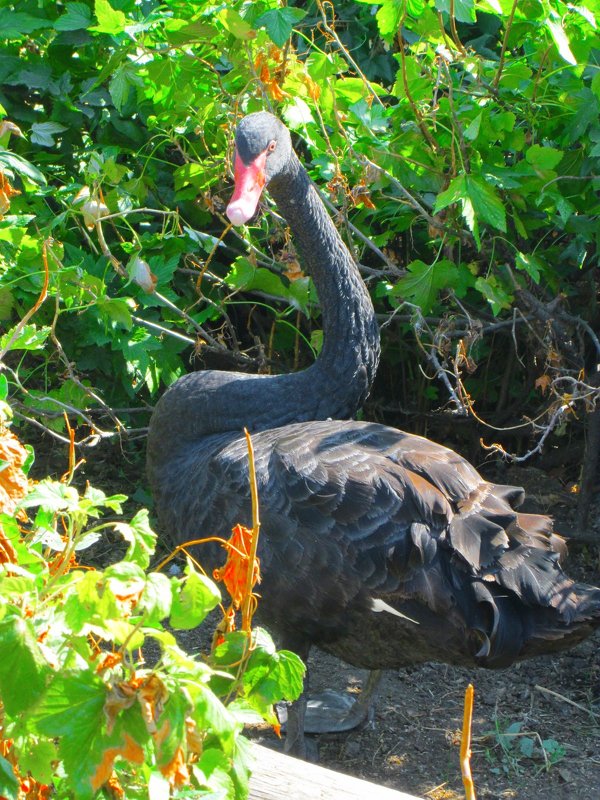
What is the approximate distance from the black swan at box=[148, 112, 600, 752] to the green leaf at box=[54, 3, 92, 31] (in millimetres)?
986

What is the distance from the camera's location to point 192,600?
1.30m

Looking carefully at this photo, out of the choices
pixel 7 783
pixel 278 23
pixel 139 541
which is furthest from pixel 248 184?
pixel 7 783

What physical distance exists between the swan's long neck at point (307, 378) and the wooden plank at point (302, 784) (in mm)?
1665

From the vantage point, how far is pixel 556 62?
10.7ft

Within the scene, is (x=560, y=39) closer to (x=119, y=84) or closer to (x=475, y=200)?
(x=475, y=200)

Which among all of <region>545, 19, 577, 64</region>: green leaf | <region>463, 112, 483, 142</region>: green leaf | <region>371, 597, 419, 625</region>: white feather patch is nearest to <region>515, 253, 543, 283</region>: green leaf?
<region>463, 112, 483, 142</region>: green leaf

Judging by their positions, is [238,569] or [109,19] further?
[109,19]

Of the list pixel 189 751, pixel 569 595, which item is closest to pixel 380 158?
pixel 569 595

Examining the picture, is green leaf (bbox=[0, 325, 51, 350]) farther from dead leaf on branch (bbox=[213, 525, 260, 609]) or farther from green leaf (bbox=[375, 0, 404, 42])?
green leaf (bbox=[375, 0, 404, 42])

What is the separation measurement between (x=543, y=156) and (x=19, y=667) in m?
2.53

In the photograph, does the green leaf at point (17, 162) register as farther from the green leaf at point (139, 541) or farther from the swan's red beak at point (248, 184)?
the green leaf at point (139, 541)

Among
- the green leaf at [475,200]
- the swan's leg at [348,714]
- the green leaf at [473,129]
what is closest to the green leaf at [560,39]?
the green leaf at [473,129]

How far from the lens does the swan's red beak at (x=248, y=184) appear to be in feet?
8.89

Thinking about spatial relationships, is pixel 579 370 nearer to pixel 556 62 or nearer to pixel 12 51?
pixel 556 62
